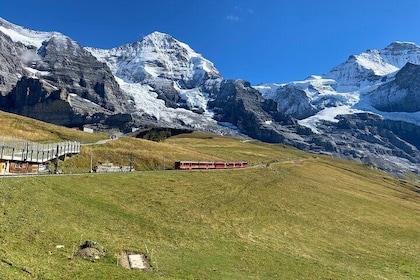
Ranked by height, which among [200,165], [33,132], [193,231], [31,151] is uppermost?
[33,132]

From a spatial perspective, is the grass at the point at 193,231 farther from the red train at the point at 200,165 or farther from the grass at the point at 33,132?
the grass at the point at 33,132

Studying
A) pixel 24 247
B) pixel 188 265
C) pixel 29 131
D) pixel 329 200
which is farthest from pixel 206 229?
pixel 29 131

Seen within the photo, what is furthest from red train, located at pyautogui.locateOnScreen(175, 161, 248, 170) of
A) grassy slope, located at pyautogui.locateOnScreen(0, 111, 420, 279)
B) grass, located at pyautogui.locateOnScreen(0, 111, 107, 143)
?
grass, located at pyautogui.locateOnScreen(0, 111, 107, 143)

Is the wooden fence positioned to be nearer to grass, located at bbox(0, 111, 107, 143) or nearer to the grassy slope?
the grassy slope

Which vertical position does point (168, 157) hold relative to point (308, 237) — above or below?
above

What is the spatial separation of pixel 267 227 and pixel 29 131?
98.6 m

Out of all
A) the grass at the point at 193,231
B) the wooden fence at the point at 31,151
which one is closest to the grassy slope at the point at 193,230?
the grass at the point at 193,231

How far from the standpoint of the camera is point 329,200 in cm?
8612

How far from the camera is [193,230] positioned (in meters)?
47.4

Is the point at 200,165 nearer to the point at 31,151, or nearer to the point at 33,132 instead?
the point at 31,151

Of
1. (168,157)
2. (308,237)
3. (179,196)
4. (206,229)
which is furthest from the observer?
(168,157)

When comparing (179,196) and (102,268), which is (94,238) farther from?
(179,196)

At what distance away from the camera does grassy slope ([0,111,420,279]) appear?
31.9 m

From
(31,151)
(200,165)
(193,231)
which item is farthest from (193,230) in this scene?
(200,165)
